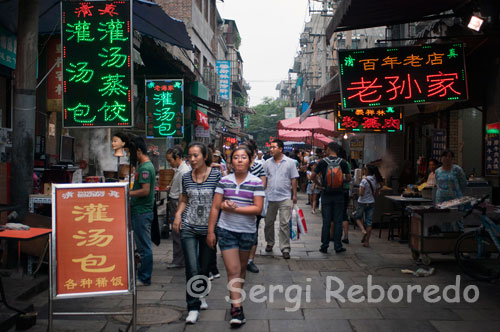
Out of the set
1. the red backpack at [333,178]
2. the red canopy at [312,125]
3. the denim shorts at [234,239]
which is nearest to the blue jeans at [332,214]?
the red backpack at [333,178]

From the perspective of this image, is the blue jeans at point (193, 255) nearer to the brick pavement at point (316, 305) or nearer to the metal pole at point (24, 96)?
the brick pavement at point (316, 305)

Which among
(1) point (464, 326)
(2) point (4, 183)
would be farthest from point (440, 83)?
(2) point (4, 183)

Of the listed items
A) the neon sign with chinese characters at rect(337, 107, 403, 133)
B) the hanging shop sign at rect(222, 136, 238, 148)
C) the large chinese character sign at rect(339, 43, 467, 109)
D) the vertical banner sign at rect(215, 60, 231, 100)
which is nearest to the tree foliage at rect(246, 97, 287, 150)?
the hanging shop sign at rect(222, 136, 238, 148)

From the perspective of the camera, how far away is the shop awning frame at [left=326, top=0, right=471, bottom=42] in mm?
6797

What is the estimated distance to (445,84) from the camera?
7.89m

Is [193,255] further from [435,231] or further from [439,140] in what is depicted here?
[439,140]

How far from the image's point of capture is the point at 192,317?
5.37 metres

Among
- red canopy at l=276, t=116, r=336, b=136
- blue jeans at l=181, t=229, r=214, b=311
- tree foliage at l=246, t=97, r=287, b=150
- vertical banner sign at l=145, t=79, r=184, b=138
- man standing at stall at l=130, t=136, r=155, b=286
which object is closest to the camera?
blue jeans at l=181, t=229, r=214, b=311

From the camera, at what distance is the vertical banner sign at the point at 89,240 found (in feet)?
15.6

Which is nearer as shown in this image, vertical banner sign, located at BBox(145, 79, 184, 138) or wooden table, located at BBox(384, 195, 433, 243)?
wooden table, located at BBox(384, 195, 433, 243)

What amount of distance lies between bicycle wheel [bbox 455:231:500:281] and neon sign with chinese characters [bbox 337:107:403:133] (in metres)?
5.18

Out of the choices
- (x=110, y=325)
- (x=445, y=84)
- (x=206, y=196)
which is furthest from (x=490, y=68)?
(x=110, y=325)

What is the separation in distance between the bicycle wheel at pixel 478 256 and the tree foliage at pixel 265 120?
262ft

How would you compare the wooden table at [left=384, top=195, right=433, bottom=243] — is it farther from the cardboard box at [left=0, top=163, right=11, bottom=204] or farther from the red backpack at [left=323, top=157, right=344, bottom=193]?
the cardboard box at [left=0, top=163, right=11, bottom=204]
